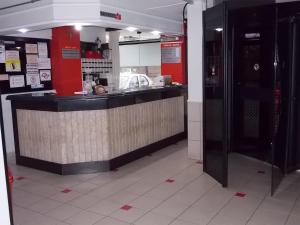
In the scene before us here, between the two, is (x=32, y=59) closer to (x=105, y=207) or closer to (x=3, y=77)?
(x=3, y=77)

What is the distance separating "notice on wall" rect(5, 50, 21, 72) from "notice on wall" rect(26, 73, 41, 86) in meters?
0.25

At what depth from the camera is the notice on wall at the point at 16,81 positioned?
6.17 m

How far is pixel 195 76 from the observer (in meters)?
5.25

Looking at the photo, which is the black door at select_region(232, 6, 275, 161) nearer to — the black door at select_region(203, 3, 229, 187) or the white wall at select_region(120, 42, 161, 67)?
the black door at select_region(203, 3, 229, 187)

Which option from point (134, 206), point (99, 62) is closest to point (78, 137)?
point (134, 206)

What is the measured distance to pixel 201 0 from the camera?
16.5ft

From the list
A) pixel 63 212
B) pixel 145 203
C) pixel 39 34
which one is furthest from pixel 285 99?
pixel 39 34

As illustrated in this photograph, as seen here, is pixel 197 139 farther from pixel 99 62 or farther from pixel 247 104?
pixel 99 62

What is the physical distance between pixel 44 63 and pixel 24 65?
0.47 meters

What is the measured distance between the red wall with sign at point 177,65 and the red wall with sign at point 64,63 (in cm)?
237

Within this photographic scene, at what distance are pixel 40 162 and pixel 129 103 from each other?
71.1 inches

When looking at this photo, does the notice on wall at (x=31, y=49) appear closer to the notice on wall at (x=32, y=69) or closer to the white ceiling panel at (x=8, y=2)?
the notice on wall at (x=32, y=69)

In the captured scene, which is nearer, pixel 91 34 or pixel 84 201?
pixel 84 201

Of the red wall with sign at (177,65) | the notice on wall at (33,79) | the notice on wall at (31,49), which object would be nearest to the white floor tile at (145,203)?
the notice on wall at (33,79)
